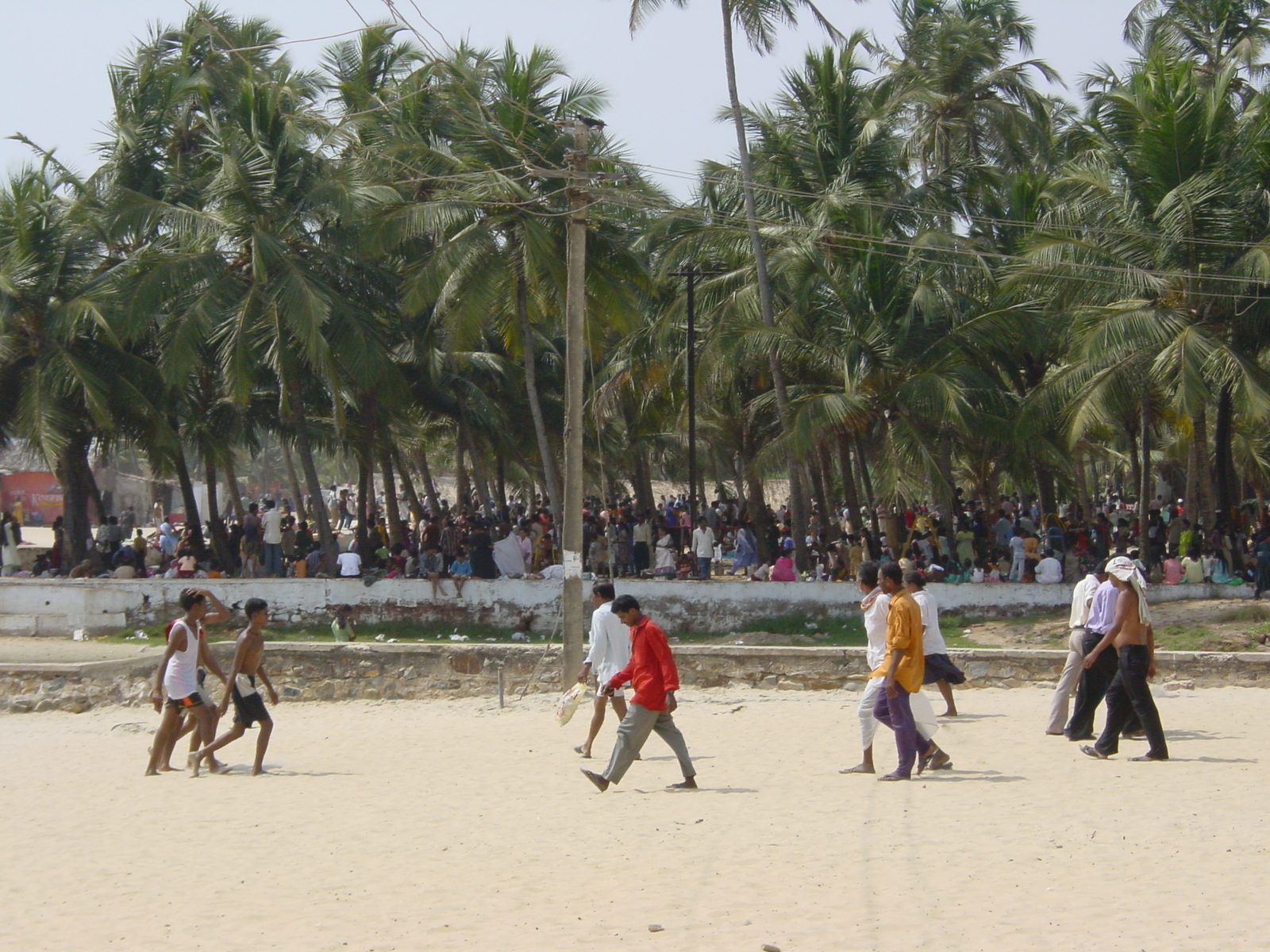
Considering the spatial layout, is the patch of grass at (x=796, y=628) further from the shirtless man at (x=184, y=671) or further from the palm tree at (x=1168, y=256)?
the shirtless man at (x=184, y=671)

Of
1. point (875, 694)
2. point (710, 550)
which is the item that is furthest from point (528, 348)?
point (875, 694)

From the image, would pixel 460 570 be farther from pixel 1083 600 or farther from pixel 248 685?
pixel 1083 600

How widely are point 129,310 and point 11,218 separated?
3517 millimetres

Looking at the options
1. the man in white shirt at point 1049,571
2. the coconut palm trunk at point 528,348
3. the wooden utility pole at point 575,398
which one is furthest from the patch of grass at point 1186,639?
the coconut palm trunk at point 528,348

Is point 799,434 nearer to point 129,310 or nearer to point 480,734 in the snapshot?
point 480,734

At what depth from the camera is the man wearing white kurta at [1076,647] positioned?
33.7 ft

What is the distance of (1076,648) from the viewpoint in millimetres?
10289

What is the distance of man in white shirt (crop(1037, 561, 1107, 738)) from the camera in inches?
404

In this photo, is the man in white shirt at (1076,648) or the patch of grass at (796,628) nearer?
the man in white shirt at (1076,648)

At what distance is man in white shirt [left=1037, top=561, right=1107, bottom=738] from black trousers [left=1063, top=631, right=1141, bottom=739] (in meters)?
0.09

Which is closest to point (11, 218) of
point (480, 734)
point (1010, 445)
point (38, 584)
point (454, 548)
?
point (38, 584)

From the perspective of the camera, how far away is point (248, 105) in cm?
2239

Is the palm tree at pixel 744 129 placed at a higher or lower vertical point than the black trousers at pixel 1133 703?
higher

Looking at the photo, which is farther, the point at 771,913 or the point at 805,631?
the point at 805,631
